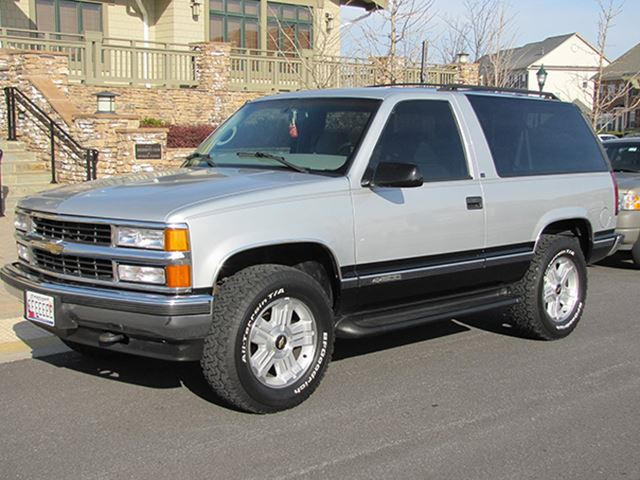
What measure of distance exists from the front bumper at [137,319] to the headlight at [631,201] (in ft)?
24.5

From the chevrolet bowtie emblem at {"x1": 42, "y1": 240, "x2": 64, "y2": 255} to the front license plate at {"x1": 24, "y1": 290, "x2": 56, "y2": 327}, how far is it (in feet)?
0.91

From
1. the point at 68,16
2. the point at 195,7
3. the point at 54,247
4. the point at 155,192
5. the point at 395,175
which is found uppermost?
the point at 195,7

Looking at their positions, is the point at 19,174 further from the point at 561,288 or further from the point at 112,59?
the point at 561,288

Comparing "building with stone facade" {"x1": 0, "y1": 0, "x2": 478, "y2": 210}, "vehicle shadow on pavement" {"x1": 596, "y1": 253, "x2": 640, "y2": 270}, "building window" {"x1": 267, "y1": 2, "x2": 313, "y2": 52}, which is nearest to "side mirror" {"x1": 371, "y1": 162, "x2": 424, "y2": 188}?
"vehicle shadow on pavement" {"x1": 596, "y1": 253, "x2": 640, "y2": 270}

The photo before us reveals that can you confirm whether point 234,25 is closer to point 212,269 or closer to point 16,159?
point 16,159

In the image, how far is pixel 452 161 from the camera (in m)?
6.22

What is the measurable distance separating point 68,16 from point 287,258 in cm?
2042

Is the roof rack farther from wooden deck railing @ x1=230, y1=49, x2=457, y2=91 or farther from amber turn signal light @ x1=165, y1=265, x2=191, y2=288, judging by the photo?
wooden deck railing @ x1=230, y1=49, x2=457, y2=91

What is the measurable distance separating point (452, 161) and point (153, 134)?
403 inches

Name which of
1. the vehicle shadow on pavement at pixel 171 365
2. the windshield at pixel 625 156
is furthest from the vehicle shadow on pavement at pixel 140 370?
the windshield at pixel 625 156

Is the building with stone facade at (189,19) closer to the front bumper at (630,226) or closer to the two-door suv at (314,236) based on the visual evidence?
the front bumper at (630,226)

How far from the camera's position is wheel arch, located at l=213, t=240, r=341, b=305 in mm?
4973

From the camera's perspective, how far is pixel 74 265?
5.04 metres

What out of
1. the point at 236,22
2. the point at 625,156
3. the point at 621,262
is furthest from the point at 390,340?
the point at 236,22
